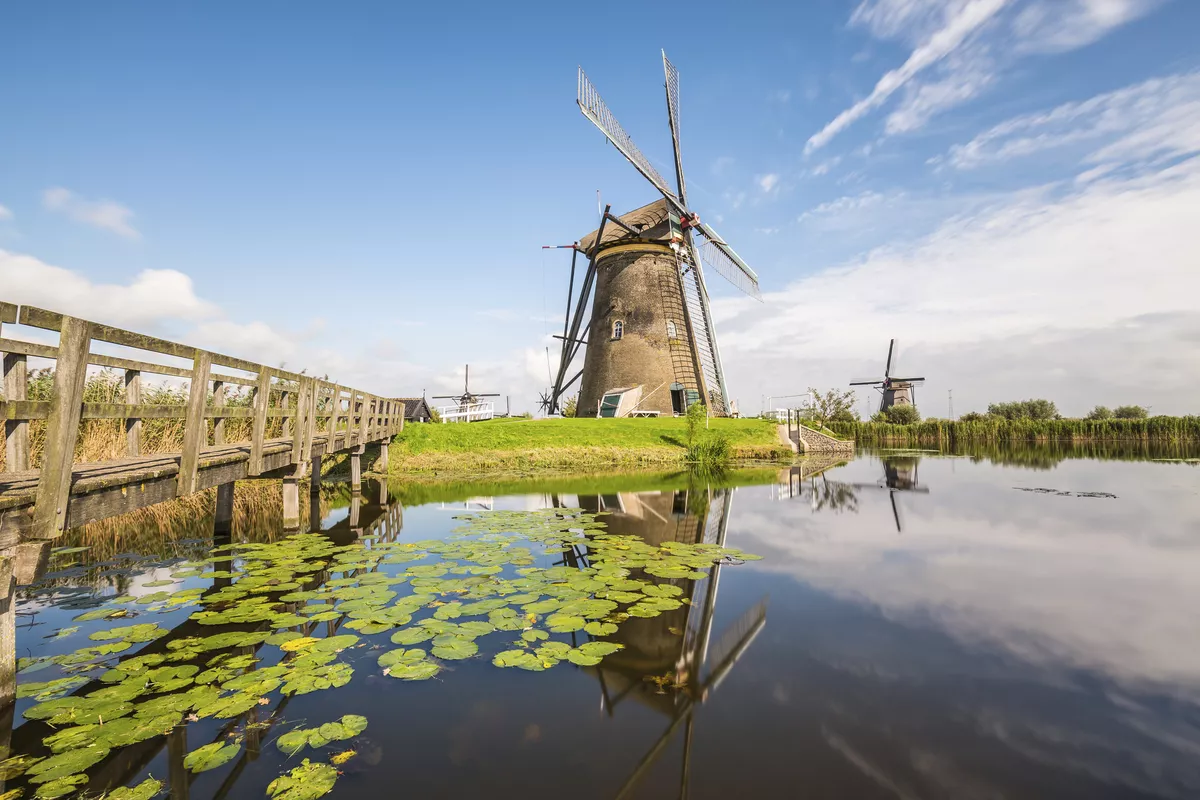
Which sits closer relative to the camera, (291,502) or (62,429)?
(62,429)

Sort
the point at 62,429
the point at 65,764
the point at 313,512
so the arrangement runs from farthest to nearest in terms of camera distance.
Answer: the point at 313,512, the point at 62,429, the point at 65,764

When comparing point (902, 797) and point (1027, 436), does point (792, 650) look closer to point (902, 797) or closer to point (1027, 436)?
point (902, 797)

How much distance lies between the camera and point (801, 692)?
3285mm

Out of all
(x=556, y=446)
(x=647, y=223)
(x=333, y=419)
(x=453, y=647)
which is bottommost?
(x=453, y=647)

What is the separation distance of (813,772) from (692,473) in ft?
47.3

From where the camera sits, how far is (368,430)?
13.6 meters

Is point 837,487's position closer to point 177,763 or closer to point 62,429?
point 177,763

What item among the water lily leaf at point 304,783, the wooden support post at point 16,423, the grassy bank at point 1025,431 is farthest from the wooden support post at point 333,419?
Answer: the grassy bank at point 1025,431

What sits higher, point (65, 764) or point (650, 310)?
point (650, 310)

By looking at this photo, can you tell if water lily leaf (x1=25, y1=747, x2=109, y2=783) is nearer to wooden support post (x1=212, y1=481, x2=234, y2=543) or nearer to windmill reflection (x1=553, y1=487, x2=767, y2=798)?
windmill reflection (x1=553, y1=487, x2=767, y2=798)

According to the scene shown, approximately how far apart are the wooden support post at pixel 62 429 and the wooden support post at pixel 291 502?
208 inches

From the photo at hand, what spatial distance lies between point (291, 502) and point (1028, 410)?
259 ft

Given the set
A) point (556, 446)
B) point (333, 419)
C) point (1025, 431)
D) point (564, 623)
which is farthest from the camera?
point (1025, 431)

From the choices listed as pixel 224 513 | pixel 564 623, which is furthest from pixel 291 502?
pixel 564 623
